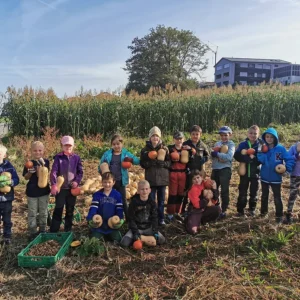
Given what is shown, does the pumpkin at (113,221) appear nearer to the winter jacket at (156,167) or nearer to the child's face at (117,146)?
the winter jacket at (156,167)

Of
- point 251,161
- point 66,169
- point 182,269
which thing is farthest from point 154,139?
point 182,269

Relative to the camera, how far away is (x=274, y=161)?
190 inches

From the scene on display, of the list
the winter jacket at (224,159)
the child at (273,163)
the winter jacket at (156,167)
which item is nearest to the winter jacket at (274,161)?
the child at (273,163)

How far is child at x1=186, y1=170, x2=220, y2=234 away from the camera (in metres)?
4.75

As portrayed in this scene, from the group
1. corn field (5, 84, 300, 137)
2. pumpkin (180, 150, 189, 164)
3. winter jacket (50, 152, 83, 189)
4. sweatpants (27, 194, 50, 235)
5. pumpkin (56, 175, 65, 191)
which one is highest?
corn field (5, 84, 300, 137)

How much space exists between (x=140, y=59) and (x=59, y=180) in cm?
4191

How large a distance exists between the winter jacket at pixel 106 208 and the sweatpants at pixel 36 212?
27.8 inches

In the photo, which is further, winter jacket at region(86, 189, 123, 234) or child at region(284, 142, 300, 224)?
child at region(284, 142, 300, 224)

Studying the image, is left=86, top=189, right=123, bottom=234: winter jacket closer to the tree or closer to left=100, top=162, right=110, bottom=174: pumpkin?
left=100, top=162, right=110, bottom=174: pumpkin

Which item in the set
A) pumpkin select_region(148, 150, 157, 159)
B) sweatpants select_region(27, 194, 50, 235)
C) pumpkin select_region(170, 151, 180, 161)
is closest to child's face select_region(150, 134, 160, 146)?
pumpkin select_region(148, 150, 157, 159)

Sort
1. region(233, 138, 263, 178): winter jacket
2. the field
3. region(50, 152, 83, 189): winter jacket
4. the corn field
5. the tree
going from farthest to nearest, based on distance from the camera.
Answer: the tree
the corn field
region(233, 138, 263, 178): winter jacket
region(50, 152, 83, 189): winter jacket
the field

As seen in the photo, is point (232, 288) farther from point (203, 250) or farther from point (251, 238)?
point (251, 238)

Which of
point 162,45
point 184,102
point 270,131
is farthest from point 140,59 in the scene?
point 270,131

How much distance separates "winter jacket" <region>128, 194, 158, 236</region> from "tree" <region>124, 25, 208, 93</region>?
37.0 m
